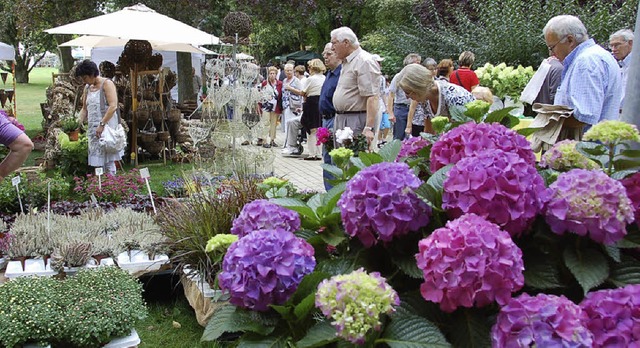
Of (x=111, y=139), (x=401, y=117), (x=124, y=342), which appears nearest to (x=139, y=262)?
(x=124, y=342)

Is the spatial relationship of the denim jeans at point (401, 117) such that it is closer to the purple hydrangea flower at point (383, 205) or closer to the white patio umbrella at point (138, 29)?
the white patio umbrella at point (138, 29)

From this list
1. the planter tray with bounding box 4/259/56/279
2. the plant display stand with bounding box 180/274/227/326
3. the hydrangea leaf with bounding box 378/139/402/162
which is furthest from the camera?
the planter tray with bounding box 4/259/56/279

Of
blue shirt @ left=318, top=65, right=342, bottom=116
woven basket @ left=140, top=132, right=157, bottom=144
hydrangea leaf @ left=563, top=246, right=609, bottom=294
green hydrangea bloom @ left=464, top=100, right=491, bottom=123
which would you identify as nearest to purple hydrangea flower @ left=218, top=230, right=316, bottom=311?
hydrangea leaf @ left=563, top=246, right=609, bottom=294

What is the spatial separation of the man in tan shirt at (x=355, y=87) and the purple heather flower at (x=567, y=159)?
358 cm

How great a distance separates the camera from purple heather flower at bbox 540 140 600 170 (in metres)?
1.53

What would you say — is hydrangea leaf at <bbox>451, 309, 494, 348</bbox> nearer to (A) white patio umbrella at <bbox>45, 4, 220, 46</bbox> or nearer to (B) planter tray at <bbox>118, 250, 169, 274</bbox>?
(B) planter tray at <bbox>118, 250, 169, 274</bbox>

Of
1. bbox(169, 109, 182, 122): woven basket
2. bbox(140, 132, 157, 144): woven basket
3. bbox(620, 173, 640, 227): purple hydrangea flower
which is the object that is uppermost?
bbox(620, 173, 640, 227): purple hydrangea flower

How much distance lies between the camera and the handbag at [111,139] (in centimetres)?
720

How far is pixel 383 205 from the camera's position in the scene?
1.39 meters

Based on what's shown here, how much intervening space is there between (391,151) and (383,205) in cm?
49

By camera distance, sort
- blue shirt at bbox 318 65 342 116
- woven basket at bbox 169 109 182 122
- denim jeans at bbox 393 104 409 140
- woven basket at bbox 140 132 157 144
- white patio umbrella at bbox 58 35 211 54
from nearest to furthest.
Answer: blue shirt at bbox 318 65 342 116
denim jeans at bbox 393 104 409 140
woven basket at bbox 140 132 157 144
woven basket at bbox 169 109 182 122
white patio umbrella at bbox 58 35 211 54

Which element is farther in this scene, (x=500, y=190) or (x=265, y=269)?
(x=265, y=269)

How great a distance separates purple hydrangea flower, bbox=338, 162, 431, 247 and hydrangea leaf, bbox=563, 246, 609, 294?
330 mm

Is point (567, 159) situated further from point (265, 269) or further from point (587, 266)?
point (265, 269)
